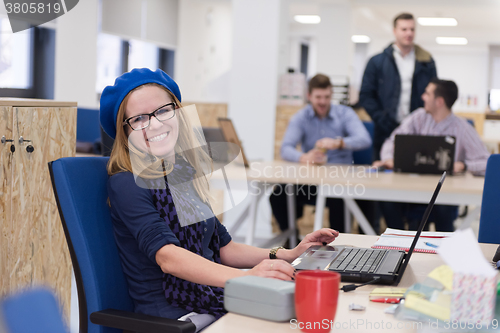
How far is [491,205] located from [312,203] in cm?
206

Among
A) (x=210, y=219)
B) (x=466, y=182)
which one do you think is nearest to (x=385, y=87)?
(x=466, y=182)

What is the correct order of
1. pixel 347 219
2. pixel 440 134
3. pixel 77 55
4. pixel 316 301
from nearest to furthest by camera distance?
pixel 316 301 < pixel 440 134 < pixel 347 219 < pixel 77 55

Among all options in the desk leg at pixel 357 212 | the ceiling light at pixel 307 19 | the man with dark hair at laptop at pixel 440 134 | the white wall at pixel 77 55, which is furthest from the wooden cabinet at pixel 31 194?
the ceiling light at pixel 307 19

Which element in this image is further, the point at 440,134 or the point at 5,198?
the point at 440,134

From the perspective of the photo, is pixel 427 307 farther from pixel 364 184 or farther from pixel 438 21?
pixel 438 21

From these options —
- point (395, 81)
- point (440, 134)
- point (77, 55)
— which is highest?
point (77, 55)

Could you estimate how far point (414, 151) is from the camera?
295 cm

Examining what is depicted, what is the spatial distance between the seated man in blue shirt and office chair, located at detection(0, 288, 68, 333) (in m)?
2.84

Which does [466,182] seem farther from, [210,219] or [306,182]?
[210,219]

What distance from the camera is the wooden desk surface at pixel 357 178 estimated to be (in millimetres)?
2607

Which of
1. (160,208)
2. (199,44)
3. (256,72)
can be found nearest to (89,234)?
(160,208)

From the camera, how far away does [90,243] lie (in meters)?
1.07

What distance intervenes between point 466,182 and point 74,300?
2.11m

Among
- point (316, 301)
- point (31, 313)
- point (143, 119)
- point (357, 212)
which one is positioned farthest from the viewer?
point (357, 212)
